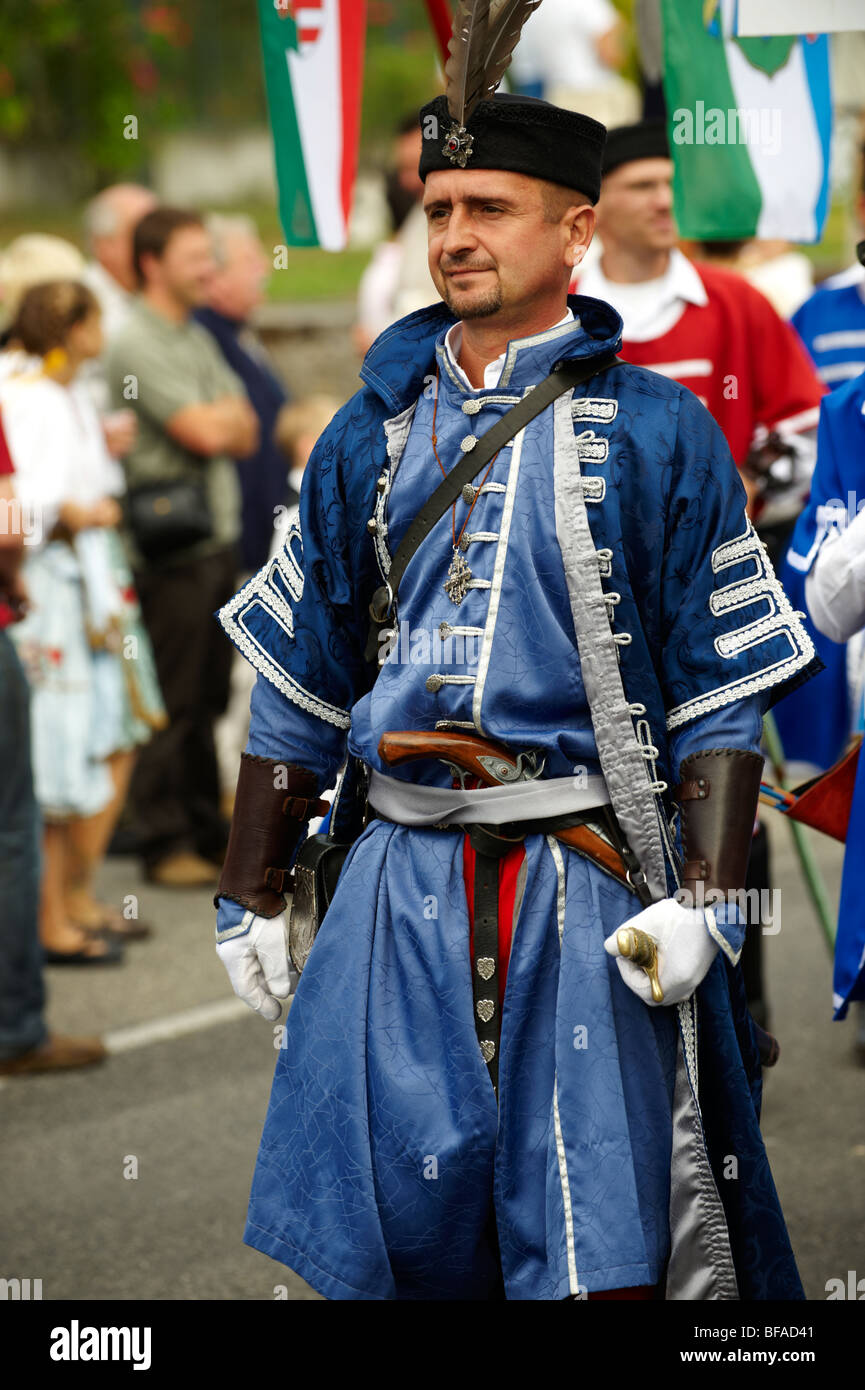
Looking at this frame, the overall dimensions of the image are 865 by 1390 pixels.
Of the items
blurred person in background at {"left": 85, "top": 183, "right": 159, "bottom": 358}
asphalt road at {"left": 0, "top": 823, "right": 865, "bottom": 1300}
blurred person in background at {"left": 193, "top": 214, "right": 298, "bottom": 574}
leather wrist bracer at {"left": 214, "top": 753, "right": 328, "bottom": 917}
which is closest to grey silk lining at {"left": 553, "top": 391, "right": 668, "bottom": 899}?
leather wrist bracer at {"left": 214, "top": 753, "right": 328, "bottom": 917}

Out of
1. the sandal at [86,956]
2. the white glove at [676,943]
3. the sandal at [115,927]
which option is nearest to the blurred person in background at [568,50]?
the sandal at [115,927]

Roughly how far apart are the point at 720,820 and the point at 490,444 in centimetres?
61

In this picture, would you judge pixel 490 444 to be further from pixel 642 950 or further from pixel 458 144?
pixel 642 950

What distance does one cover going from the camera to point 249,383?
8102 millimetres

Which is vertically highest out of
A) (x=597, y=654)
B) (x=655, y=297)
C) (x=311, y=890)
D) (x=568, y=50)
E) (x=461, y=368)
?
(x=568, y=50)

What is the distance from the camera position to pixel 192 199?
1630 cm

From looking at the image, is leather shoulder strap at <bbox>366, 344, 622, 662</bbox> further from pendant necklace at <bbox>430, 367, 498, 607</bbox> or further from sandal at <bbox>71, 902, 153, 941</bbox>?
sandal at <bbox>71, 902, 153, 941</bbox>

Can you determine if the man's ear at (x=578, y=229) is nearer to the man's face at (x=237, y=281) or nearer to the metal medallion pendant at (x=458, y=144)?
the metal medallion pendant at (x=458, y=144)

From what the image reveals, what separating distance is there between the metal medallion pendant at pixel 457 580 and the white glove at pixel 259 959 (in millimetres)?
580

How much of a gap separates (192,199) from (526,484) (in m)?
14.2

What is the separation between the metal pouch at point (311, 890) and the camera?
297cm

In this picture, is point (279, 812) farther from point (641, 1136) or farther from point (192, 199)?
point (192, 199)

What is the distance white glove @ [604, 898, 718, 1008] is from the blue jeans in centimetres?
280

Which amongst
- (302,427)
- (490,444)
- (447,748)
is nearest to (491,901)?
(447,748)
